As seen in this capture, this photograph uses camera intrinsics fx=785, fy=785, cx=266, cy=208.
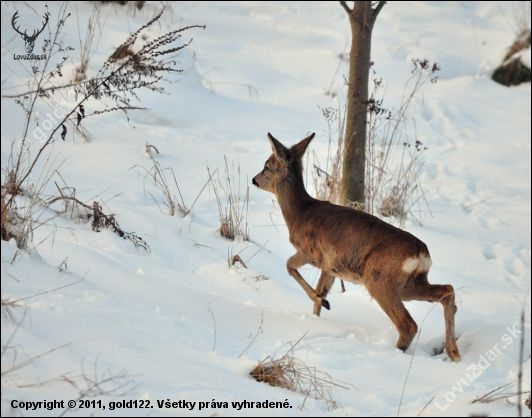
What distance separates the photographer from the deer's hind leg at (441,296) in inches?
205

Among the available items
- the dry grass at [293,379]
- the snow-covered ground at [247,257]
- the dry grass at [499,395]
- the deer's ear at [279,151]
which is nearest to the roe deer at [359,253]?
the deer's ear at [279,151]

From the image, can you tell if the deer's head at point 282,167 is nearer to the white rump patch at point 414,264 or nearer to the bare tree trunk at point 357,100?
the bare tree trunk at point 357,100

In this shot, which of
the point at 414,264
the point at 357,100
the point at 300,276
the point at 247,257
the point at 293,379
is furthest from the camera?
the point at 357,100

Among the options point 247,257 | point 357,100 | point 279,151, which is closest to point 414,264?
point 279,151

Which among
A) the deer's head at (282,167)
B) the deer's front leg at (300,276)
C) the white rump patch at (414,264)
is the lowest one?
the deer's front leg at (300,276)

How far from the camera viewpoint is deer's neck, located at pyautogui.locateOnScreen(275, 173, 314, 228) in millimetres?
6340

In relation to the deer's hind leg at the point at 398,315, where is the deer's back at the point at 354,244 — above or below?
above

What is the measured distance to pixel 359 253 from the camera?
554cm

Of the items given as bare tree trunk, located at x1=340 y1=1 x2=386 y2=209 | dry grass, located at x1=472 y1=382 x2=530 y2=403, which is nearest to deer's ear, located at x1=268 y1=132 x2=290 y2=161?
bare tree trunk, located at x1=340 y1=1 x2=386 y2=209

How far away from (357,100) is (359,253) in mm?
2409

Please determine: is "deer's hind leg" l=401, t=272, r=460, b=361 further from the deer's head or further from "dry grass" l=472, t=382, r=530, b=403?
the deer's head

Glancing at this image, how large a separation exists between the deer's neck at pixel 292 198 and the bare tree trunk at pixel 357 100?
129 centimetres

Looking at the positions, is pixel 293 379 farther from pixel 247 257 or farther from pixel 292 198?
pixel 247 257

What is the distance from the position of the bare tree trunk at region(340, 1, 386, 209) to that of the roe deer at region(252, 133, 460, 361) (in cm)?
125
